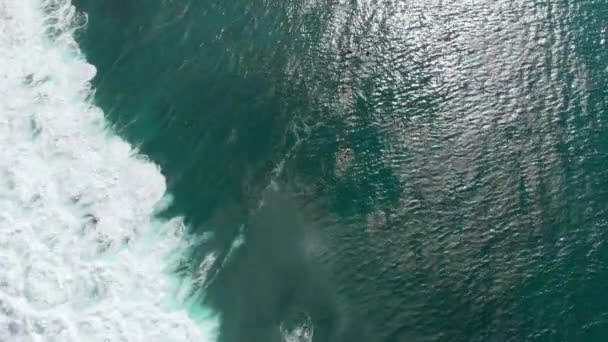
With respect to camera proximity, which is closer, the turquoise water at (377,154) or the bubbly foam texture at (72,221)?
the turquoise water at (377,154)

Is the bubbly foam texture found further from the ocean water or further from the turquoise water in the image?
the turquoise water

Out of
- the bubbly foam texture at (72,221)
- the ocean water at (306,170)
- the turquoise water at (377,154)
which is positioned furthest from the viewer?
the bubbly foam texture at (72,221)

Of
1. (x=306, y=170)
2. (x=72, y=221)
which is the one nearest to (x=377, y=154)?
(x=306, y=170)

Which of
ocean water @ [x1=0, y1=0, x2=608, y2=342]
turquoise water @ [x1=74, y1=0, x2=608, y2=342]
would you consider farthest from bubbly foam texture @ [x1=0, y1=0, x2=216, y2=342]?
turquoise water @ [x1=74, y1=0, x2=608, y2=342]

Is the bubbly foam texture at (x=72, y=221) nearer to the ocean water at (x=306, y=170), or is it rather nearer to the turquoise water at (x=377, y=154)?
the ocean water at (x=306, y=170)

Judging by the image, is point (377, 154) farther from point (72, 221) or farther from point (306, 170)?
point (72, 221)

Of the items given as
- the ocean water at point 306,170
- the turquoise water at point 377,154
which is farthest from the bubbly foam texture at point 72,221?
the turquoise water at point 377,154
